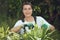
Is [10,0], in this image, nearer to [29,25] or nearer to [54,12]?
[54,12]

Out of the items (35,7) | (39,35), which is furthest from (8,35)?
(35,7)

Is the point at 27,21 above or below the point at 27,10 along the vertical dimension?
below

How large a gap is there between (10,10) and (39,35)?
3.02m

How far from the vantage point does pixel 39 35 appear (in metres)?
2.81

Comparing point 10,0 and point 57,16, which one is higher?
point 10,0

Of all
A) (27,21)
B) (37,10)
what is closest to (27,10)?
(27,21)

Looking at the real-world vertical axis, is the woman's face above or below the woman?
above

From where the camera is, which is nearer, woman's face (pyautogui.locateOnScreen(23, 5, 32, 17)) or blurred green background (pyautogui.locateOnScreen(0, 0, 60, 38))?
woman's face (pyautogui.locateOnScreen(23, 5, 32, 17))

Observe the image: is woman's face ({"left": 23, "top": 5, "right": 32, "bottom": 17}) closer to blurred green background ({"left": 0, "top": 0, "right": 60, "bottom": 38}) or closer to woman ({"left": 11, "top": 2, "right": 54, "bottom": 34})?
woman ({"left": 11, "top": 2, "right": 54, "bottom": 34})

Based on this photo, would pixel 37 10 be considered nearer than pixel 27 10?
No

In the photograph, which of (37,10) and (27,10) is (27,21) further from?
(37,10)

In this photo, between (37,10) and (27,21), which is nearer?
(27,21)

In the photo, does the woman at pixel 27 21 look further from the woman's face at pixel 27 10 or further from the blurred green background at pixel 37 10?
the blurred green background at pixel 37 10

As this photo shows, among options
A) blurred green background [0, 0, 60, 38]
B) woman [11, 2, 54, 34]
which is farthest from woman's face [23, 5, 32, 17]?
blurred green background [0, 0, 60, 38]
